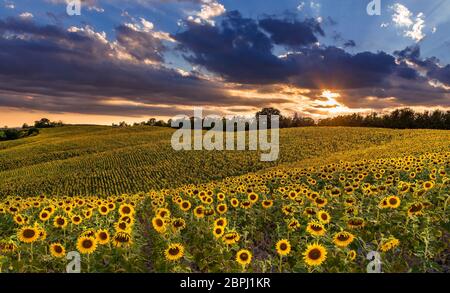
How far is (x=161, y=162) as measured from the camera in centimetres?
5300

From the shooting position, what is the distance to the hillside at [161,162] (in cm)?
4147

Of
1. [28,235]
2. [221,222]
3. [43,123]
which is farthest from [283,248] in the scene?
[43,123]

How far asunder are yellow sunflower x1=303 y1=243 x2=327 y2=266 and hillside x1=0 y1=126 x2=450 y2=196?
2806 centimetres

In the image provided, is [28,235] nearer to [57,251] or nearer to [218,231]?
[57,251]

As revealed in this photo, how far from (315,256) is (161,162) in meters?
49.4

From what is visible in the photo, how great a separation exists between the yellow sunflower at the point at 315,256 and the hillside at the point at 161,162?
28.1 meters

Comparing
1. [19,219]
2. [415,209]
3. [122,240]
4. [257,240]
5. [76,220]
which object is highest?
[415,209]

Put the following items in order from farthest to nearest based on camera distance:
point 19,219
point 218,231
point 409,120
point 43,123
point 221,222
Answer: point 43,123 < point 409,120 < point 19,219 < point 221,222 < point 218,231

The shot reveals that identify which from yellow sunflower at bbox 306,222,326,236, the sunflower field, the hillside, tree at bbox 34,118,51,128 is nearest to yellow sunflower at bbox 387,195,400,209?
the sunflower field

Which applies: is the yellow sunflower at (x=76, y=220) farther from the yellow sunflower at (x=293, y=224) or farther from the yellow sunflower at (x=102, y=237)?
the yellow sunflower at (x=293, y=224)

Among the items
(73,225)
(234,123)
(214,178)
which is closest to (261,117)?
(234,123)

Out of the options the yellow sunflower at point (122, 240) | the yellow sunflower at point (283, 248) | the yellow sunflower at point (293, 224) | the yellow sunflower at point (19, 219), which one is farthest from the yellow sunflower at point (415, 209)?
the yellow sunflower at point (19, 219)

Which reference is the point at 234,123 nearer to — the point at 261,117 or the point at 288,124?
the point at 261,117
